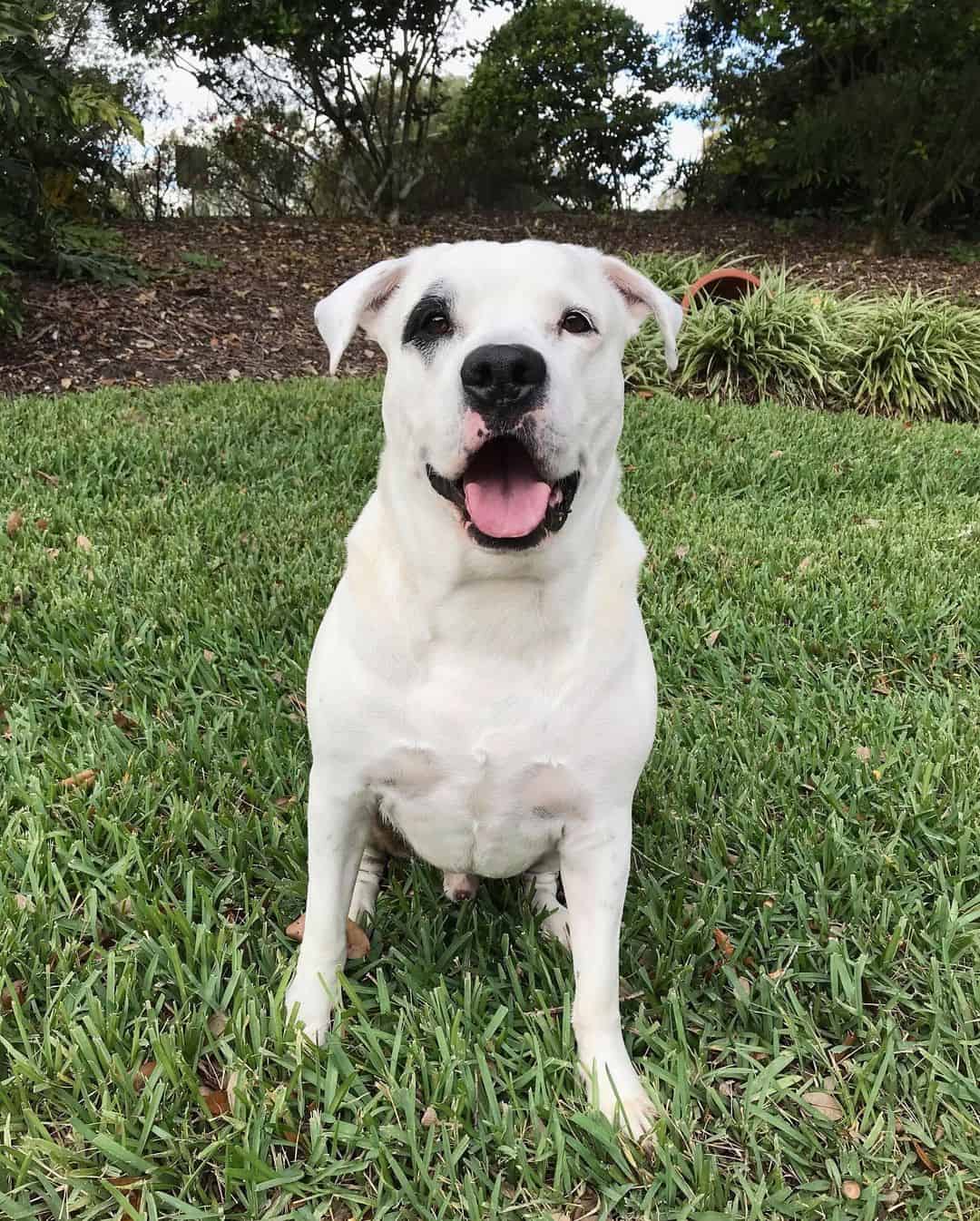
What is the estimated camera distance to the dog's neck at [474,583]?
182cm

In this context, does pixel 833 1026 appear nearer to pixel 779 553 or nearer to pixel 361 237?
pixel 779 553

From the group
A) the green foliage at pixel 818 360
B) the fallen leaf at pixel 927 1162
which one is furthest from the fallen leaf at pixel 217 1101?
the green foliage at pixel 818 360

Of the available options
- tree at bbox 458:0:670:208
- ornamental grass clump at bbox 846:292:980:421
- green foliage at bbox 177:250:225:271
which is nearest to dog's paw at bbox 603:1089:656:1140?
ornamental grass clump at bbox 846:292:980:421

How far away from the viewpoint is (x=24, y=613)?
134 inches

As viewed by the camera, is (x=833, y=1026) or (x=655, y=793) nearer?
(x=833, y=1026)

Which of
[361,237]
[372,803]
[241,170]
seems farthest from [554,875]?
[241,170]

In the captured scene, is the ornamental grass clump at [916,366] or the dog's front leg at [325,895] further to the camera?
the ornamental grass clump at [916,366]

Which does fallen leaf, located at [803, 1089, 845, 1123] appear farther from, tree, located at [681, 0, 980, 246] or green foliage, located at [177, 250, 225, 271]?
tree, located at [681, 0, 980, 246]

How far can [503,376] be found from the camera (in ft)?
5.45

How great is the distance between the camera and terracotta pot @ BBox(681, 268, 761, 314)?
8.16 metres

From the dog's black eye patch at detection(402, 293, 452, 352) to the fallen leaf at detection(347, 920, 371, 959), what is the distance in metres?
1.30

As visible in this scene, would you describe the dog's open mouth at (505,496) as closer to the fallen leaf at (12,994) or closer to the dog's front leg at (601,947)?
the dog's front leg at (601,947)

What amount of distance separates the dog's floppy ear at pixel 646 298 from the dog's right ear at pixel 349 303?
19.4 inches

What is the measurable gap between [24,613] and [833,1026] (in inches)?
117
